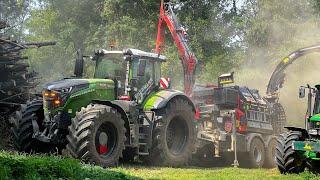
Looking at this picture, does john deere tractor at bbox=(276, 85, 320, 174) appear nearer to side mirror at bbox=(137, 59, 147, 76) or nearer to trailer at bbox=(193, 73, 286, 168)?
trailer at bbox=(193, 73, 286, 168)

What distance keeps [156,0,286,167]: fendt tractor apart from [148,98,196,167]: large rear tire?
50.3 inches

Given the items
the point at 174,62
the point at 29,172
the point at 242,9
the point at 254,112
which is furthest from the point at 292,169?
the point at 242,9

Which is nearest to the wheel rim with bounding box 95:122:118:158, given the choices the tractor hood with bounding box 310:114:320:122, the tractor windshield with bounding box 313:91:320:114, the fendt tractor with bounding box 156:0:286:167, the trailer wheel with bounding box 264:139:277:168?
the fendt tractor with bounding box 156:0:286:167

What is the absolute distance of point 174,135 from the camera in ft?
47.3

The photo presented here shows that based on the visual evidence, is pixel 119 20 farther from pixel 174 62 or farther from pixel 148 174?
pixel 148 174

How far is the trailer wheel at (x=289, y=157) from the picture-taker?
12.6 meters

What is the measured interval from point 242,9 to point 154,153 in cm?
2522

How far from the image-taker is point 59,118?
12.1 metres

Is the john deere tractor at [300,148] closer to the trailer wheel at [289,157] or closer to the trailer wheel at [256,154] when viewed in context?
the trailer wheel at [289,157]

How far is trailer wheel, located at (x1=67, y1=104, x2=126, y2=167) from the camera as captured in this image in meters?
11.3

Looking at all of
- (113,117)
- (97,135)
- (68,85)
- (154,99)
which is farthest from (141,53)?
(97,135)

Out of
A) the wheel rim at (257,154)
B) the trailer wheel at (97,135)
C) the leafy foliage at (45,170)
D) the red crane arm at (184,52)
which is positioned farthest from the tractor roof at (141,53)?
the leafy foliage at (45,170)

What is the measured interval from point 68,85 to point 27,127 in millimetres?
1452

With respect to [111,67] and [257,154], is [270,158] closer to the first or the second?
[257,154]
